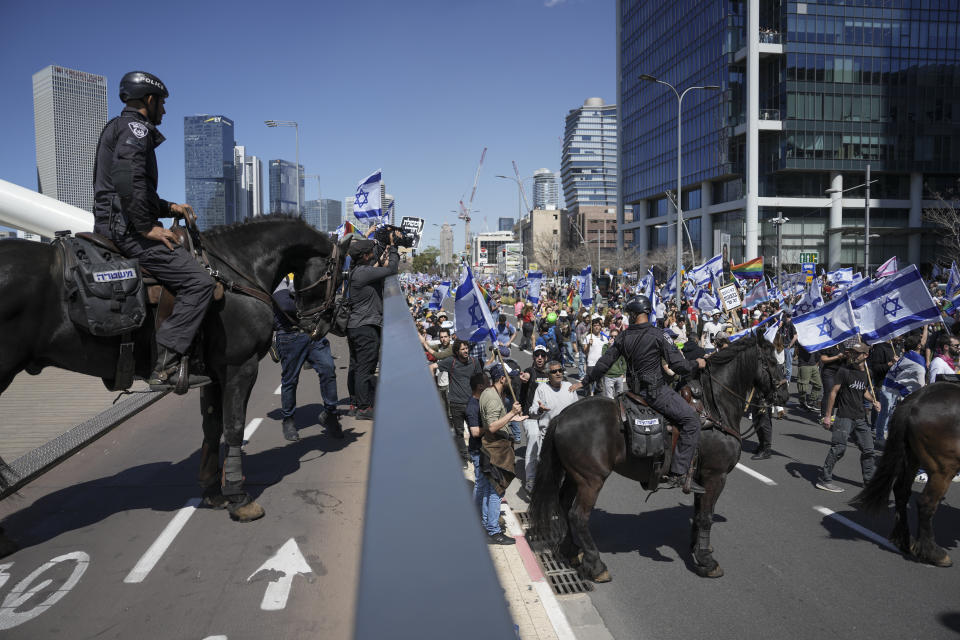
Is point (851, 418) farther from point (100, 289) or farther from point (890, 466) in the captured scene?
point (100, 289)

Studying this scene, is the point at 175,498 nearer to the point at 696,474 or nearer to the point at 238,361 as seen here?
the point at 238,361

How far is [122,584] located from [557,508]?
15.5 feet

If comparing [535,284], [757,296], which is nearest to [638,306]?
[757,296]

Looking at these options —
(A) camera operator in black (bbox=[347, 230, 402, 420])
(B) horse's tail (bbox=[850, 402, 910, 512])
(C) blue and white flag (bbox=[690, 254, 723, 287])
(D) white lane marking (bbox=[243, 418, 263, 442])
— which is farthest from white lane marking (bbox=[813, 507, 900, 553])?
(C) blue and white flag (bbox=[690, 254, 723, 287])

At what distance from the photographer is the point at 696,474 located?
7.35m

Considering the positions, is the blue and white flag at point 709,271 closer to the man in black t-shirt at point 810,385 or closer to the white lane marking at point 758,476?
the man in black t-shirt at point 810,385

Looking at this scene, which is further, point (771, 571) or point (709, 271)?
point (709, 271)

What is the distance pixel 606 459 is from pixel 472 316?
144 inches

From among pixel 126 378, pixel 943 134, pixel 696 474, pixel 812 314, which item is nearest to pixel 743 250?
pixel 943 134

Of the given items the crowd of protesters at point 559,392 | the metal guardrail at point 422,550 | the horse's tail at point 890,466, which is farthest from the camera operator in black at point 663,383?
the metal guardrail at point 422,550

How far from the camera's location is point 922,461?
7.39 metres

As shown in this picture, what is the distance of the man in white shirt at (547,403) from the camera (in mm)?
9734

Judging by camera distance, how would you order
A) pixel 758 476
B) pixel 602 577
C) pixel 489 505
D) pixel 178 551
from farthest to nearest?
pixel 758 476
pixel 489 505
pixel 602 577
pixel 178 551

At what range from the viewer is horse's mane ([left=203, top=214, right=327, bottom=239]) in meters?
5.43
